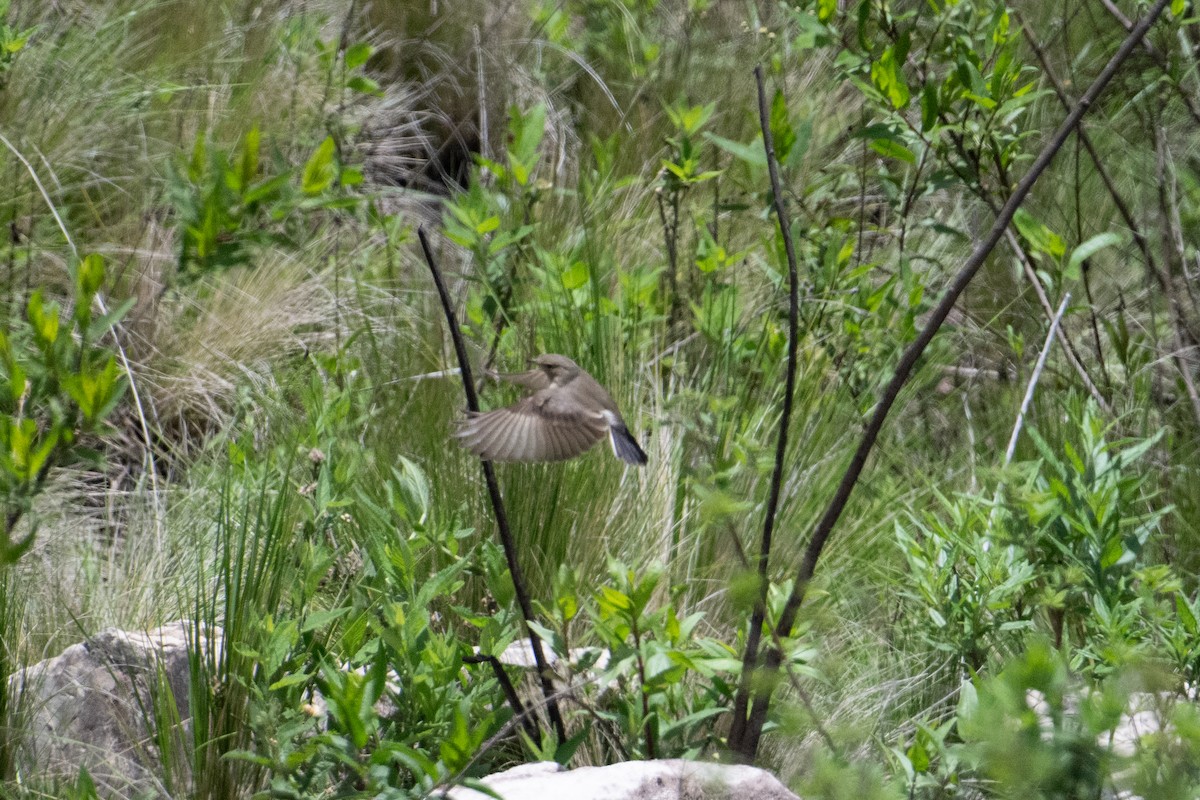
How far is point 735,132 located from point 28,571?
9.62 ft

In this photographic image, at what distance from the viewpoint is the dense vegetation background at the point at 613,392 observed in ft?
5.82

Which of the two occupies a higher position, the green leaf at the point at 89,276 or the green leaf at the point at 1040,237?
the green leaf at the point at 89,276

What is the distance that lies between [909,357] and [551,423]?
836 millimetres

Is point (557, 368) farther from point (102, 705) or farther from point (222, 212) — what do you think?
point (222, 212)

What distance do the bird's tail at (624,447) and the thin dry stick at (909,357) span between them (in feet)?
2.51

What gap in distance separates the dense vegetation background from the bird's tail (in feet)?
0.37

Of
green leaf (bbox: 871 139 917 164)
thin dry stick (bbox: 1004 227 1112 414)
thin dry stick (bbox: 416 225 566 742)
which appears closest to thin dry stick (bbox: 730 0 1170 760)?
thin dry stick (bbox: 416 225 566 742)

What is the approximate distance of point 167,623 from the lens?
8.63ft

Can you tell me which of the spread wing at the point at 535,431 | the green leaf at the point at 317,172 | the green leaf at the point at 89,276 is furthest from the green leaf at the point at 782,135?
the green leaf at the point at 89,276

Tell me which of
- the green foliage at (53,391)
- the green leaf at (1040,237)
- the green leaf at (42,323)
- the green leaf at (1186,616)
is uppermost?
the green leaf at (42,323)

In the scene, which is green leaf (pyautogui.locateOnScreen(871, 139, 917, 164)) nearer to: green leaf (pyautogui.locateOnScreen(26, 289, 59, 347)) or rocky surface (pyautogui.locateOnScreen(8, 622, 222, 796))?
rocky surface (pyautogui.locateOnScreen(8, 622, 222, 796))

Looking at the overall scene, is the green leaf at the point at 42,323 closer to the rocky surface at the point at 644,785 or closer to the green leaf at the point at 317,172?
the green leaf at the point at 317,172

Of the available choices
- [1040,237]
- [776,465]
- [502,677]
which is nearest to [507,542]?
[502,677]

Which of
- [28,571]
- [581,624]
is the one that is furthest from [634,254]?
[28,571]
